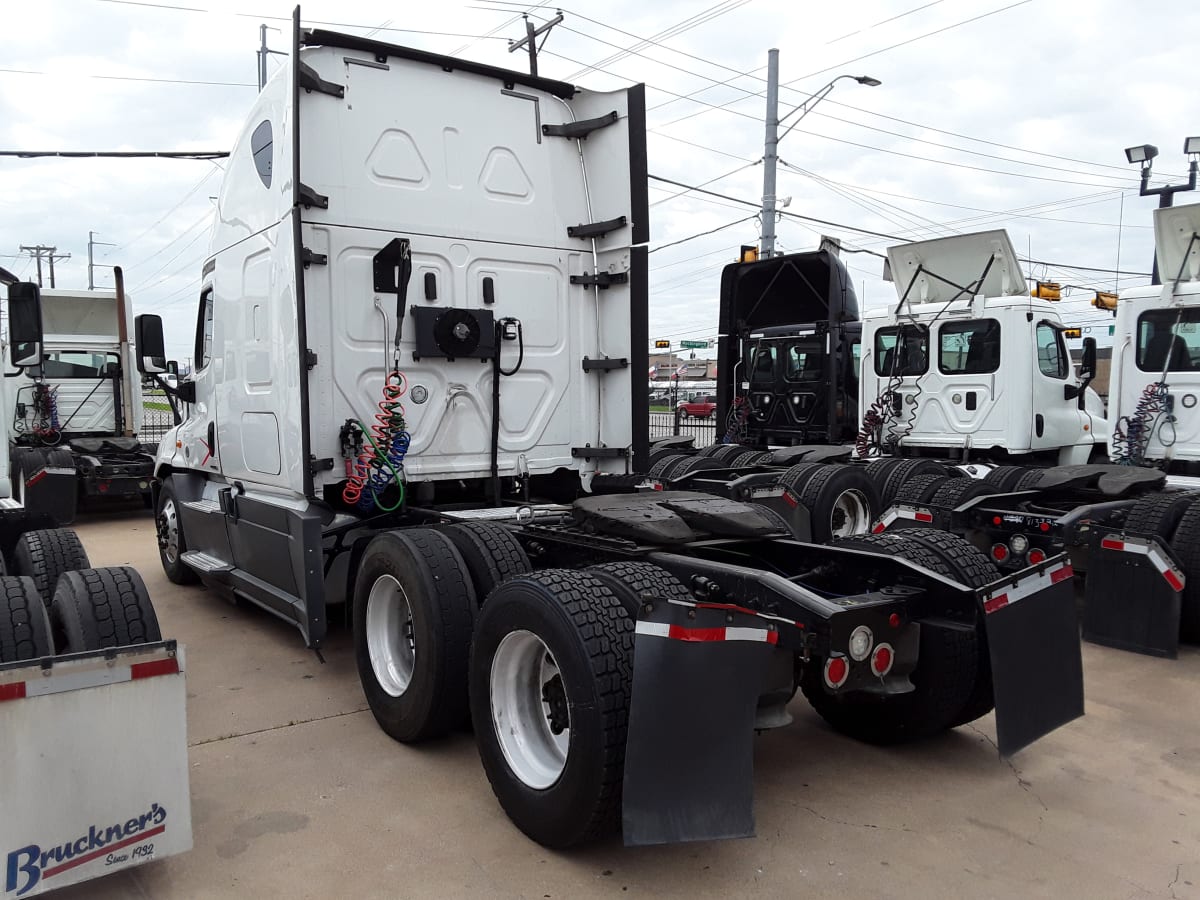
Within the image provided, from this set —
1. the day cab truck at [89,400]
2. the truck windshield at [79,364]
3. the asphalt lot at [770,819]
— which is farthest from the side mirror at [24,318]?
the truck windshield at [79,364]

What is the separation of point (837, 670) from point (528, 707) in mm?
1234

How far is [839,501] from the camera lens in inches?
298

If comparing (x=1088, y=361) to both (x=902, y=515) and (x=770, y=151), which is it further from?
(x=770, y=151)

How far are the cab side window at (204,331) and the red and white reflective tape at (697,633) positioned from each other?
16.1ft

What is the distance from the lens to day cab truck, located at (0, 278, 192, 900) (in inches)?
108

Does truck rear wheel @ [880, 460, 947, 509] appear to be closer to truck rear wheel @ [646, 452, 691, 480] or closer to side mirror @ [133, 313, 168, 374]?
truck rear wheel @ [646, 452, 691, 480]

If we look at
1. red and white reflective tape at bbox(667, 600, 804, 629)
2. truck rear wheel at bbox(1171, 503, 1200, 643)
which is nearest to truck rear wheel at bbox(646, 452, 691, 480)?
truck rear wheel at bbox(1171, 503, 1200, 643)

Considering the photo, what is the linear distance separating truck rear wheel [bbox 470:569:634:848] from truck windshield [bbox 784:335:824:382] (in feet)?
25.5

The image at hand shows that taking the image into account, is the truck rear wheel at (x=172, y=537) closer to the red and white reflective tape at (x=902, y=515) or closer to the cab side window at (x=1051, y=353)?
Answer: the red and white reflective tape at (x=902, y=515)

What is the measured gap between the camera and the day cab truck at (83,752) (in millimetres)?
2738

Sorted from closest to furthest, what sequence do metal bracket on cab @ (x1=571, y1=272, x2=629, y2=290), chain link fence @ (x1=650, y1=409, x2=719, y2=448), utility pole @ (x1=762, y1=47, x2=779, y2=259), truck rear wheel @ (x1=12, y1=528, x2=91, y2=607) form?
1. truck rear wheel @ (x1=12, y1=528, x2=91, y2=607)
2. metal bracket on cab @ (x1=571, y1=272, x2=629, y2=290)
3. utility pole @ (x1=762, y1=47, x2=779, y2=259)
4. chain link fence @ (x1=650, y1=409, x2=719, y2=448)

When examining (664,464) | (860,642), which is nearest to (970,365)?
(664,464)

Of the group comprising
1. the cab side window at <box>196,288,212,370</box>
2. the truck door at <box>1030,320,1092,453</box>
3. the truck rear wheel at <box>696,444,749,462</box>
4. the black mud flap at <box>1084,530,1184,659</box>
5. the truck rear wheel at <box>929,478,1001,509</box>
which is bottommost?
the black mud flap at <box>1084,530,1184,659</box>

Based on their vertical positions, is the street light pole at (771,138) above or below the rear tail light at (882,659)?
above
